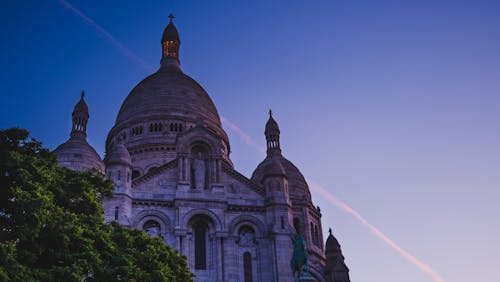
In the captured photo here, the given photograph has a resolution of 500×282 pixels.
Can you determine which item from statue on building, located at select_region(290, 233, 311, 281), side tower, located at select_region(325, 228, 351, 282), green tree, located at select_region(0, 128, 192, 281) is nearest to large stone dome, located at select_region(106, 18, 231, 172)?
side tower, located at select_region(325, 228, 351, 282)

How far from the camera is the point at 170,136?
48344 mm

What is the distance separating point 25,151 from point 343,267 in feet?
93.0

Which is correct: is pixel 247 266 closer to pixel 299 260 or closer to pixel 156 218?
pixel 299 260

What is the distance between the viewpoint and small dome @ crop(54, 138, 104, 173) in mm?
38438

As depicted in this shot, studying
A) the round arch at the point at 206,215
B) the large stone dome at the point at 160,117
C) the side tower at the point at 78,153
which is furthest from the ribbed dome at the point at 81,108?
the round arch at the point at 206,215

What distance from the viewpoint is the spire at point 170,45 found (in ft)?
197

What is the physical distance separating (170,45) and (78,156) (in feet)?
83.1

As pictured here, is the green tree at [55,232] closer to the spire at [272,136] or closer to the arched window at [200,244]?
the arched window at [200,244]

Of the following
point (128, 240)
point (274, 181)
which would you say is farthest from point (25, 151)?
point (274, 181)

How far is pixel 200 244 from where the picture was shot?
116 ft

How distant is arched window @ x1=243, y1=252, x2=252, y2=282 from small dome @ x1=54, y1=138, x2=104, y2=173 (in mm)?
11452

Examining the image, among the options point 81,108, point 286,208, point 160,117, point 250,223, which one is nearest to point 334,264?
point 286,208

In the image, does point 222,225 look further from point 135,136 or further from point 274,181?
point 135,136

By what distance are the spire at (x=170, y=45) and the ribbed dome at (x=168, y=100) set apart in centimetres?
403
